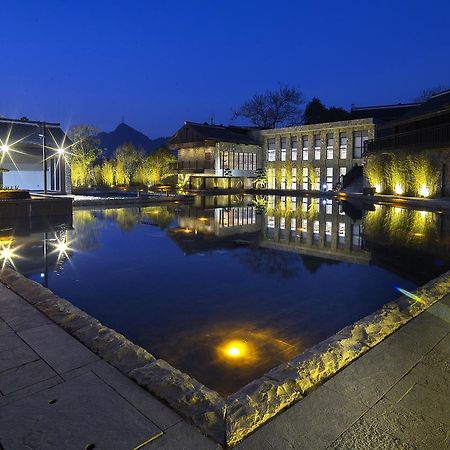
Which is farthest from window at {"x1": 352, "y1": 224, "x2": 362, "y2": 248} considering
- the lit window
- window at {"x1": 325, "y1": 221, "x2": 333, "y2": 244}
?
the lit window

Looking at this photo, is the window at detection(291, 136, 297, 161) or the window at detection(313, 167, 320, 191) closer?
the window at detection(313, 167, 320, 191)

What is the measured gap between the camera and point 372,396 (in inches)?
117

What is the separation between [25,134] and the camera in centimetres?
2923

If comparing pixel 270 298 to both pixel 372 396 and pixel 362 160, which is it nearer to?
pixel 372 396

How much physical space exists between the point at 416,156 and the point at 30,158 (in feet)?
96.1

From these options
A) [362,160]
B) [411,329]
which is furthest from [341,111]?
[411,329]

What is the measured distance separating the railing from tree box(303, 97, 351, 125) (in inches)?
642

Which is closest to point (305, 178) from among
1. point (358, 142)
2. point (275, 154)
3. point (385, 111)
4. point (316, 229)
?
point (275, 154)

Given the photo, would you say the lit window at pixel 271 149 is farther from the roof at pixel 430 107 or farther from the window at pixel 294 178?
the roof at pixel 430 107

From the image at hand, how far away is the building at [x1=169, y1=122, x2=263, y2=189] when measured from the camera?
141 feet

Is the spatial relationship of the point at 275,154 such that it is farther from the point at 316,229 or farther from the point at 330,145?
the point at 316,229

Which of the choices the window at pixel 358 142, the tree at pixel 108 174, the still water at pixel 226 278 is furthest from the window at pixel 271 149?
the still water at pixel 226 278

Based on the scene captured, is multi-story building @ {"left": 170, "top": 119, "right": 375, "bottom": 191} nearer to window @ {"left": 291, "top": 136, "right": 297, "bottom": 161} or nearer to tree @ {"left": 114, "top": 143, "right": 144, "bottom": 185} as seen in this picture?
window @ {"left": 291, "top": 136, "right": 297, "bottom": 161}

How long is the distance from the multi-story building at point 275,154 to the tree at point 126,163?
5.74m
